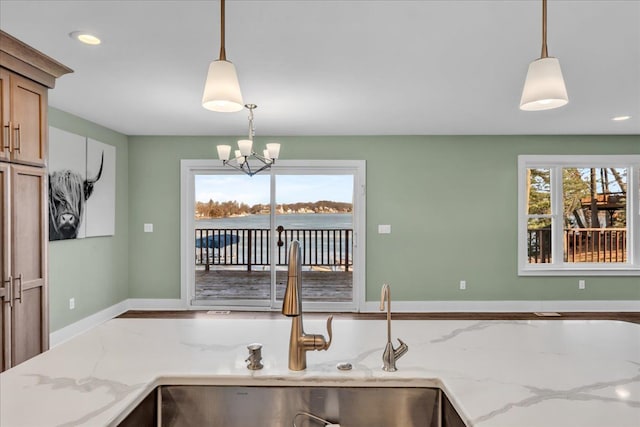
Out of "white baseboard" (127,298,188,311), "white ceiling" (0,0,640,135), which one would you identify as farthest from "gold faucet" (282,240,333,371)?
"white baseboard" (127,298,188,311)

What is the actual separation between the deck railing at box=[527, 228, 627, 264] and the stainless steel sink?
493 centimetres

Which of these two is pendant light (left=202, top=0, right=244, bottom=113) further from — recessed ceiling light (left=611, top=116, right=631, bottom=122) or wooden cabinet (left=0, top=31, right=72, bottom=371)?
recessed ceiling light (left=611, top=116, right=631, bottom=122)

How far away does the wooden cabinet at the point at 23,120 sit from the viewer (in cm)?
217

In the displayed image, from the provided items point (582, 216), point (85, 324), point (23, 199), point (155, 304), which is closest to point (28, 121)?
point (23, 199)

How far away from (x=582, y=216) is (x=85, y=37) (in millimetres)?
5900

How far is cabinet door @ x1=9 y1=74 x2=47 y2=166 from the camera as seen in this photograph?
2.22 m

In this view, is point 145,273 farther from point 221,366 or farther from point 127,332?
point 221,366

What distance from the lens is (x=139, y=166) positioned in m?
5.28

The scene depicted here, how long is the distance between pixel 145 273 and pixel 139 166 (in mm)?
1423

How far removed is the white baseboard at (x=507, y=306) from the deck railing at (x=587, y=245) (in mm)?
553

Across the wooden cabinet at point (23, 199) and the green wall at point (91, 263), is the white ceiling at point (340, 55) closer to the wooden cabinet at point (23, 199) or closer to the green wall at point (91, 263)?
the wooden cabinet at point (23, 199)

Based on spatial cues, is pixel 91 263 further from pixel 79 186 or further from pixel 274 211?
pixel 274 211


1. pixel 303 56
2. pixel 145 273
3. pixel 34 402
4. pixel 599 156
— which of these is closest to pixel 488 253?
pixel 599 156

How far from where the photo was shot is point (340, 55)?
8.52 feet
